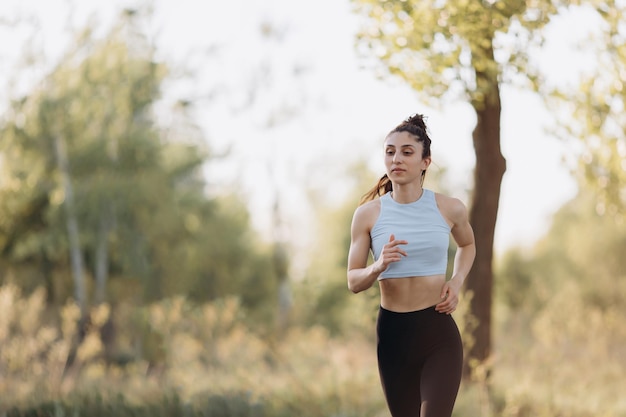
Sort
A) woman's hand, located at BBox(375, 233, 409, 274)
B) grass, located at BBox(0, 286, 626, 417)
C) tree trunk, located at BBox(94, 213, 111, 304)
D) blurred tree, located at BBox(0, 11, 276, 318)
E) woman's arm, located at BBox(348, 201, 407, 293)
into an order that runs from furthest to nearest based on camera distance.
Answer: tree trunk, located at BBox(94, 213, 111, 304) → blurred tree, located at BBox(0, 11, 276, 318) → grass, located at BBox(0, 286, 626, 417) → woman's arm, located at BBox(348, 201, 407, 293) → woman's hand, located at BBox(375, 233, 409, 274)

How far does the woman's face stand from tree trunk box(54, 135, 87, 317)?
18.4 m

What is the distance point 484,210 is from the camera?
927 cm

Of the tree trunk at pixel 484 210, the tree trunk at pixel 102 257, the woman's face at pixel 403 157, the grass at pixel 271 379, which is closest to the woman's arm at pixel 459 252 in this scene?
the woman's face at pixel 403 157

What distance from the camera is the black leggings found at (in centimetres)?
441

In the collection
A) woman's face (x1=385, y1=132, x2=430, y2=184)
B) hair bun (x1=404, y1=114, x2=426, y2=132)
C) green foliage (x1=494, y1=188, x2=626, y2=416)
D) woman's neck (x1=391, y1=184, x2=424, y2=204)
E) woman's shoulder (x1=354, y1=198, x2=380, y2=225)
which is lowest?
green foliage (x1=494, y1=188, x2=626, y2=416)

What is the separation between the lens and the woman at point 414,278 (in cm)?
441

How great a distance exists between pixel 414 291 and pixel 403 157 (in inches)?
26.9

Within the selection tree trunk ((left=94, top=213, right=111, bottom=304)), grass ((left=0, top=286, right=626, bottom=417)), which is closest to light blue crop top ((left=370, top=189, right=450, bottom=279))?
grass ((left=0, top=286, right=626, bottom=417))

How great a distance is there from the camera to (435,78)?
8219 millimetres

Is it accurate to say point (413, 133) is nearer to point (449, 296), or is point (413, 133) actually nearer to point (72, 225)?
point (449, 296)

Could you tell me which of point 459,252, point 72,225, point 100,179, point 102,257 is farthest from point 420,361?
point 102,257

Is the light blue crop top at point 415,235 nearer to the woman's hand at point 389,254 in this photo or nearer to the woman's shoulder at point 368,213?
the woman's shoulder at point 368,213

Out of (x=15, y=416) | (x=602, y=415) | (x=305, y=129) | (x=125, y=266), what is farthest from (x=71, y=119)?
(x=602, y=415)

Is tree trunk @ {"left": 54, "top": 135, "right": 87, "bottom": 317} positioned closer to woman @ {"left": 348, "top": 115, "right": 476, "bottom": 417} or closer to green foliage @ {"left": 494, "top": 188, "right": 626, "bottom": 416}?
green foliage @ {"left": 494, "top": 188, "right": 626, "bottom": 416}
